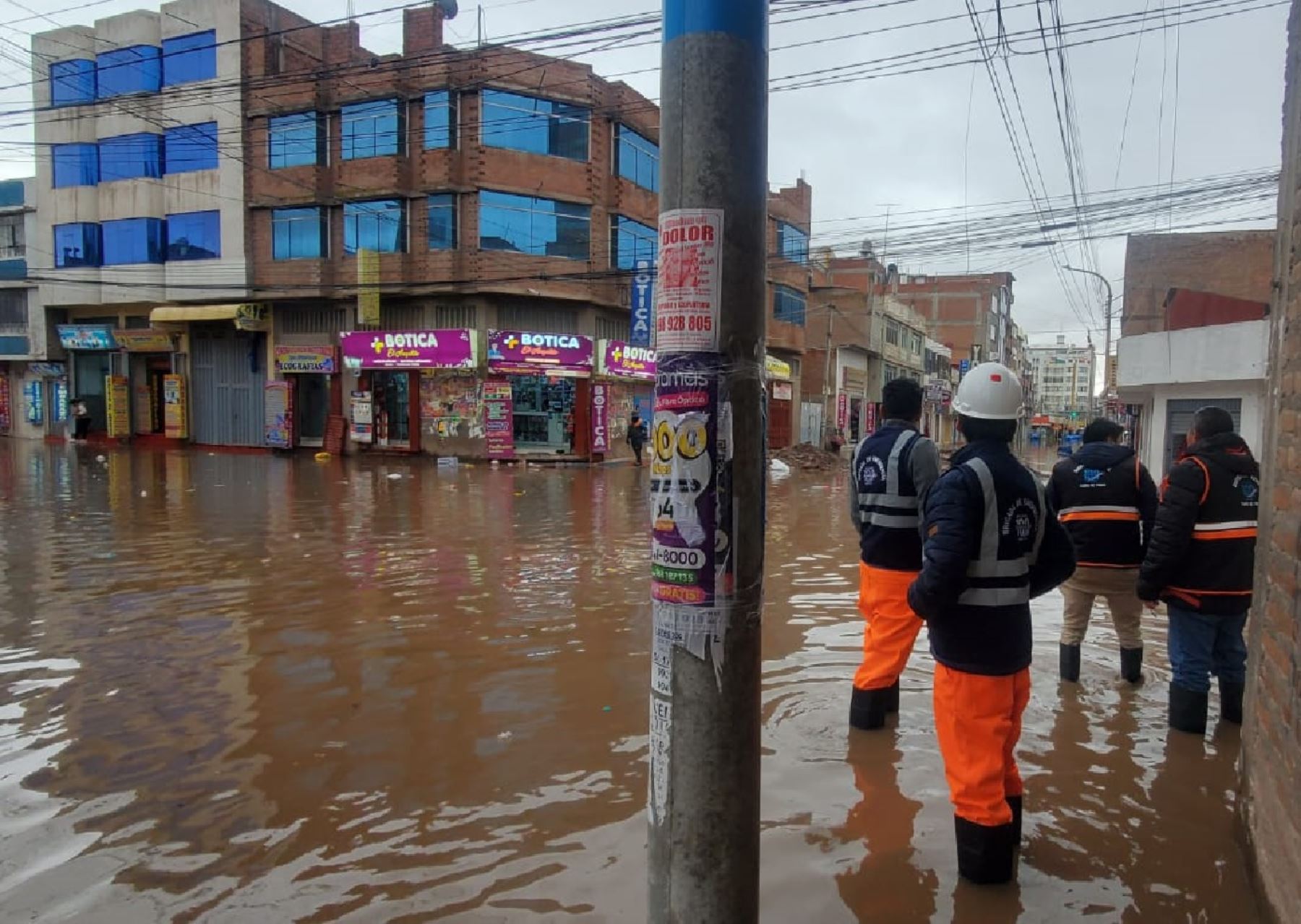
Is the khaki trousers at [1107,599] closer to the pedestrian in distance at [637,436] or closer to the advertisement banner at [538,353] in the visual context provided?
the pedestrian in distance at [637,436]

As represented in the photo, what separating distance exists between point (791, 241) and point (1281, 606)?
117ft

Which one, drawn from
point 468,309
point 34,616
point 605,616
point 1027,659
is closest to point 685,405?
point 1027,659

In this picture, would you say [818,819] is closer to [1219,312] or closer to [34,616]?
[34,616]

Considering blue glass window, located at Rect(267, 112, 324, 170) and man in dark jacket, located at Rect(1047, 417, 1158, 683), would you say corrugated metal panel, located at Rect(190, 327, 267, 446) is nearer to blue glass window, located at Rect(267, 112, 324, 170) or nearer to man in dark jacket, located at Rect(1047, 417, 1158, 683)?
blue glass window, located at Rect(267, 112, 324, 170)

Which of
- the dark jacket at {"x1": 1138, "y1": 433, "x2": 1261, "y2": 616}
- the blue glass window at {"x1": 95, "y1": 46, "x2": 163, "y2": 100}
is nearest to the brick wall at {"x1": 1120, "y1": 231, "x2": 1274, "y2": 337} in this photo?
the dark jacket at {"x1": 1138, "y1": 433, "x2": 1261, "y2": 616}

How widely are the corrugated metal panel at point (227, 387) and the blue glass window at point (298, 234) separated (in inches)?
134

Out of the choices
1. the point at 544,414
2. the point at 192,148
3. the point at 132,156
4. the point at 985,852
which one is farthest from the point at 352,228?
the point at 985,852

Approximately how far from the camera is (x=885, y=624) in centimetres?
410

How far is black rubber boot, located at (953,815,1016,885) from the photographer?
2.88 metres

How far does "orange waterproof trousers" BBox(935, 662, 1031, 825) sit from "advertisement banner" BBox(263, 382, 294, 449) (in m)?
28.1

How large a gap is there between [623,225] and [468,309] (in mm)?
5633

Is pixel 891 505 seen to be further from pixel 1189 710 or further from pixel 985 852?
pixel 1189 710

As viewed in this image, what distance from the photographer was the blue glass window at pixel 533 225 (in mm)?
24781

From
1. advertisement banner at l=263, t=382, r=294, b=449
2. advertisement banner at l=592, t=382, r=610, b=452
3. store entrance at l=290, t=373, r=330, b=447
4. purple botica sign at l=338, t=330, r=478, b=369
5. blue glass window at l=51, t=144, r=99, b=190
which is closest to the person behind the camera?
purple botica sign at l=338, t=330, r=478, b=369
